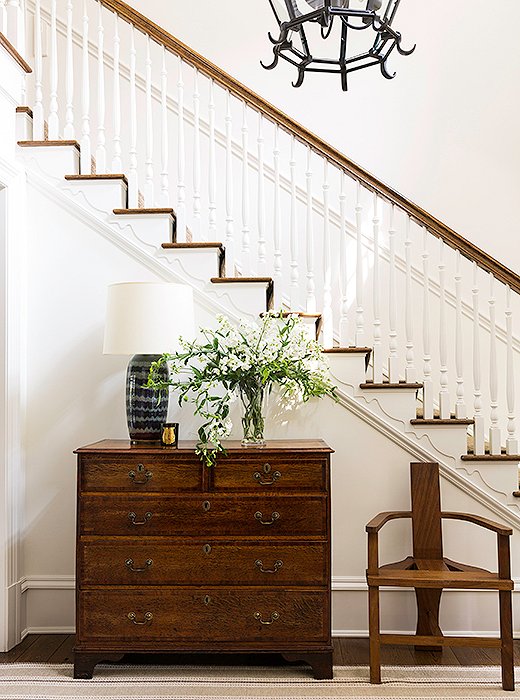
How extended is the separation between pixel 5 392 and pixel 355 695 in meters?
2.02

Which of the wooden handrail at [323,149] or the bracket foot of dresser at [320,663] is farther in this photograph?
the wooden handrail at [323,149]

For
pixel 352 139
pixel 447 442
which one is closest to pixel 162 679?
pixel 447 442

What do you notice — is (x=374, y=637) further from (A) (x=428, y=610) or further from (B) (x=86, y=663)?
(B) (x=86, y=663)

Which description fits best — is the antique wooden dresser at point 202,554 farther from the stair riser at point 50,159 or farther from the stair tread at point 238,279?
the stair riser at point 50,159

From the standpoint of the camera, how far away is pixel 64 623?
3902mm

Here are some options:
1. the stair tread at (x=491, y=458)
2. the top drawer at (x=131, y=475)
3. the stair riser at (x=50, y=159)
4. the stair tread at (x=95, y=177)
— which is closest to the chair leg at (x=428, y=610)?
the stair tread at (x=491, y=458)

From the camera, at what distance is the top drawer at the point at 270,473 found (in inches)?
133

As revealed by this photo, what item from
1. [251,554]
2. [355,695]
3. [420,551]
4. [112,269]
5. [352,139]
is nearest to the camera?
[355,695]

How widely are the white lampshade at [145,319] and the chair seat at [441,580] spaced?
1.30 meters

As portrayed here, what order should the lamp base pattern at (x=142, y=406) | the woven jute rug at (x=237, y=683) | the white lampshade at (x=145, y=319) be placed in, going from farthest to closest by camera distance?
the lamp base pattern at (x=142, y=406) → the white lampshade at (x=145, y=319) → the woven jute rug at (x=237, y=683)

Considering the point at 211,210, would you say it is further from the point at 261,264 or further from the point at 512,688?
the point at 512,688

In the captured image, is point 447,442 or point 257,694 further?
point 447,442

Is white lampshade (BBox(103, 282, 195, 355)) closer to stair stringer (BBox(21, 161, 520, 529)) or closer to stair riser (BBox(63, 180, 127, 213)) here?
stair stringer (BBox(21, 161, 520, 529))

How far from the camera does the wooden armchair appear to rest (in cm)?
324
